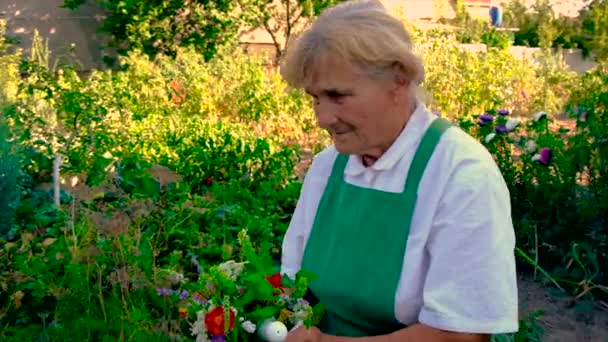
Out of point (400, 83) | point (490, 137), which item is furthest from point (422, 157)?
point (490, 137)

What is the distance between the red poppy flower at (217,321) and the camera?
181cm

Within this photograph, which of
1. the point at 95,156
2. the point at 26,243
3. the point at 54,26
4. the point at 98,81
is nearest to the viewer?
the point at 26,243

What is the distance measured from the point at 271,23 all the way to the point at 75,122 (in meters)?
6.50

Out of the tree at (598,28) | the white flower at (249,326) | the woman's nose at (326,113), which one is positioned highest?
the woman's nose at (326,113)

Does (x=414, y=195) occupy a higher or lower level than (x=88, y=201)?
higher

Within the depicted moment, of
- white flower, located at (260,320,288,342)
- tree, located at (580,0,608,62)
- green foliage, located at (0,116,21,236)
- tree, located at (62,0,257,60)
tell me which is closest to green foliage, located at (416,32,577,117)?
tree, located at (580,0,608,62)

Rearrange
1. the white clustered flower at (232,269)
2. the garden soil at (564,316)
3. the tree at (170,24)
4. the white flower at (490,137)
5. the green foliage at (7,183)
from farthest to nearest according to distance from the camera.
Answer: the tree at (170,24), the white flower at (490,137), the green foliage at (7,183), the garden soil at (564,316), the white clustered flower at (232,269)

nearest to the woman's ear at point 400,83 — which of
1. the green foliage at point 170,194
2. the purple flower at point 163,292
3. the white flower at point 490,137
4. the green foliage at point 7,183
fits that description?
the green foliage at point 170,194

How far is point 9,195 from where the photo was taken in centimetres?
460

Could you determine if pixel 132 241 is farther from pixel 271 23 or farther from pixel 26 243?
pixel 271 23

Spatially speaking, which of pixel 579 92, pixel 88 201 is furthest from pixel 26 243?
pixel 579 92

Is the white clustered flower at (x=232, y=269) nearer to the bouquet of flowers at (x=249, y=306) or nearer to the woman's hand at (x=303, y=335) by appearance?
the bouquet of flowers at (x=249, y=306)

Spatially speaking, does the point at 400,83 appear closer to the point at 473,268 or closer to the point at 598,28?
the point at 473,268

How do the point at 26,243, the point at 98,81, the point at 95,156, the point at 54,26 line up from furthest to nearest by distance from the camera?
the point at 54,26
the point at 98,81
the point at 95,156
the point at 26,243
